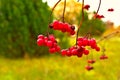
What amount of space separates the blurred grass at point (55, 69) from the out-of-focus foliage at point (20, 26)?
0.31 m

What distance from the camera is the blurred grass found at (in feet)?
24.7

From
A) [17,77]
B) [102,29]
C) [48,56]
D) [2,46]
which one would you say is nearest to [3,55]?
[2,46]

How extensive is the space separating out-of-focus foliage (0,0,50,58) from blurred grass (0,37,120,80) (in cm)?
31

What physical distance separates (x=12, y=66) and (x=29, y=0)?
1770 millimetres

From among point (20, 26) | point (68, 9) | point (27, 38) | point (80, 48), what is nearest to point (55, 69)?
point (27, 38)

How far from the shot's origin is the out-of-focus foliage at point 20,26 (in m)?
9.40

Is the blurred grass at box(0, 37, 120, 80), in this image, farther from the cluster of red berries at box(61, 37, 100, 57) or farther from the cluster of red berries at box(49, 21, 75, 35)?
the cluster of red berries at box(49, 21, 75, 35)

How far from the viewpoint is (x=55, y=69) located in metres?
8.01

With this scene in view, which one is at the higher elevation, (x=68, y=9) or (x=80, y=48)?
(x=80, y=48)

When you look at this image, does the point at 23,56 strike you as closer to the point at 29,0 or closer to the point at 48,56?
the point at 48,56

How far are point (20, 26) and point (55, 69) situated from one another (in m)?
1.75

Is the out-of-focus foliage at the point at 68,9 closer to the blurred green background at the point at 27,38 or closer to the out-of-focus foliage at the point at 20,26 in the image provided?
the blurred green background at the point at 27,38

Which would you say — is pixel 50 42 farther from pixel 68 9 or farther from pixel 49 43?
pixel 68 9

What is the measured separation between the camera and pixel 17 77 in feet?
24.4
